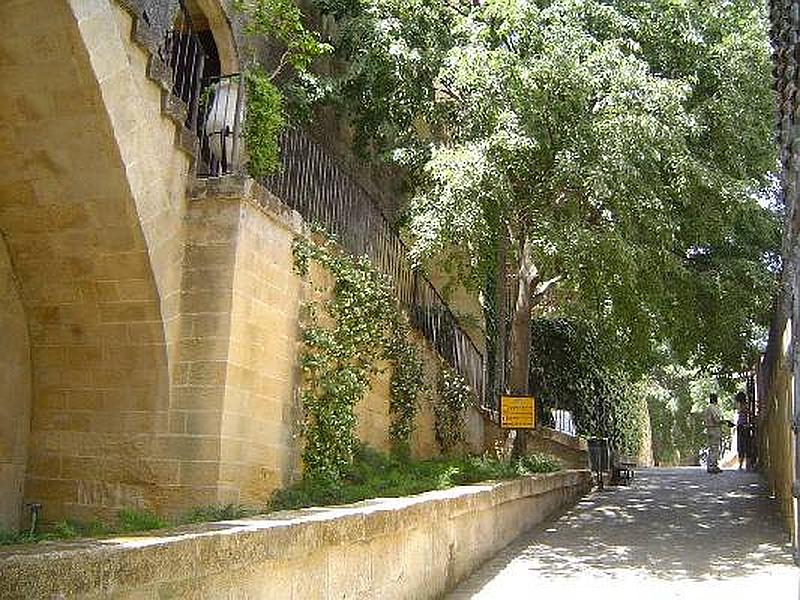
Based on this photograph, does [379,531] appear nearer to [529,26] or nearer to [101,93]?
[101,93]

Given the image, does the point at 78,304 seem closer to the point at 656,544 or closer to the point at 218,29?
the point at 218,29

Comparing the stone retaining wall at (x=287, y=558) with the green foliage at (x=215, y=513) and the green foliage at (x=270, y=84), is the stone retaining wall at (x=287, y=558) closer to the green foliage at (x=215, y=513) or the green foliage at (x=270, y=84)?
the green foliage at (x=215, y=513)

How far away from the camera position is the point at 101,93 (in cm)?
552

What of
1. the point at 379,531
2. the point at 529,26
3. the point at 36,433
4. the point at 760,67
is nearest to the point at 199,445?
the point at 36,433

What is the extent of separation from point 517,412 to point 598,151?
3552 mm

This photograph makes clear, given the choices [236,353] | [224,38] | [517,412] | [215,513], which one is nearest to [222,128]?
[236,353]

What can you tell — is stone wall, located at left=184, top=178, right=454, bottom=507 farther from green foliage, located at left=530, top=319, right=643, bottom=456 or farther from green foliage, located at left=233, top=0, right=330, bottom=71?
green foliage, located at left=530, top=319, right=643, bottom=456

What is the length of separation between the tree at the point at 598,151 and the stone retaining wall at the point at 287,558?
10.5 ft

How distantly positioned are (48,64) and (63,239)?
52.3 inches

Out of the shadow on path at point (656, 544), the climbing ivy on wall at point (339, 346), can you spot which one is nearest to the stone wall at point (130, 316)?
the climbing ivy on wall at point (339, 346)

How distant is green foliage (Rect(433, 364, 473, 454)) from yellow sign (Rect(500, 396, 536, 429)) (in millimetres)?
946

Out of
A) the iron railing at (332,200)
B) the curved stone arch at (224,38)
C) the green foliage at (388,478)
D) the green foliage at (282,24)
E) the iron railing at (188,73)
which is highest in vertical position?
the curved stone arch at (224,38)

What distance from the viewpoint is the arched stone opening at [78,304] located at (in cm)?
566

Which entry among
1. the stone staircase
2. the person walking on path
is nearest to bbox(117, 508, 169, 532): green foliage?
the stone staircase
